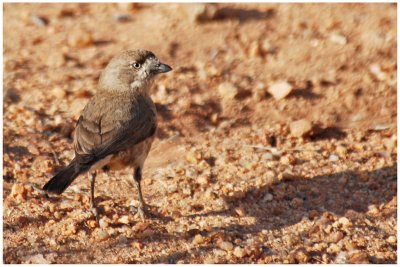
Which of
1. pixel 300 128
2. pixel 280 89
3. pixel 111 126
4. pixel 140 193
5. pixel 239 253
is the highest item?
pixel 280 89

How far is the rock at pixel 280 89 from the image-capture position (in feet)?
31.0

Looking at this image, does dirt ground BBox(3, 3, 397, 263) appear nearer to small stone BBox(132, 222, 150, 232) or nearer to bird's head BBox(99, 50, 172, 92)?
small stone BBox(132, 222, 150, 232)

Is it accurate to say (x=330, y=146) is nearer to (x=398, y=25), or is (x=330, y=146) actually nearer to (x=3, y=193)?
(x=398, y=25)

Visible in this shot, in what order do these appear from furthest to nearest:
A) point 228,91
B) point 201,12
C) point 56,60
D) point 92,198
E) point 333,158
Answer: point 201,12 → point 56,60 → point 228,91 → point 333,158 → point 92,198

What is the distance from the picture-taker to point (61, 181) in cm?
677

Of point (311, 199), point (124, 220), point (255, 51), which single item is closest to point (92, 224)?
point (124, 220)

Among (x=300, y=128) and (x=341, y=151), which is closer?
(x=341, y=151)

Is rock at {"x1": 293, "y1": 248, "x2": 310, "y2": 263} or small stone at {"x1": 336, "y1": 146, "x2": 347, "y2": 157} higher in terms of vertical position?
small stone at {"x1": 336, "y1": 146, "x2": 347, "y2": 157}

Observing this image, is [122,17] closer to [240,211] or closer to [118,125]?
[118,125]

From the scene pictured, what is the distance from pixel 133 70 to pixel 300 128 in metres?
2.04

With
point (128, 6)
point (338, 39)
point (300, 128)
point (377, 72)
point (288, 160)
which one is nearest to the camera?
point (288, 160)

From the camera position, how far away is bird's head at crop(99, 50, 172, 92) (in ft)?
26.6

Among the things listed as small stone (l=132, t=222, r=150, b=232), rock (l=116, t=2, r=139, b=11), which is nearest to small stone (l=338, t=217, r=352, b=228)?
small stone (l=132, t=222, r=150, b=232)

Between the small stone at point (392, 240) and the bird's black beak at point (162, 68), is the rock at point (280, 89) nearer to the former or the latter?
the bird's black beak at point (162, 68)
